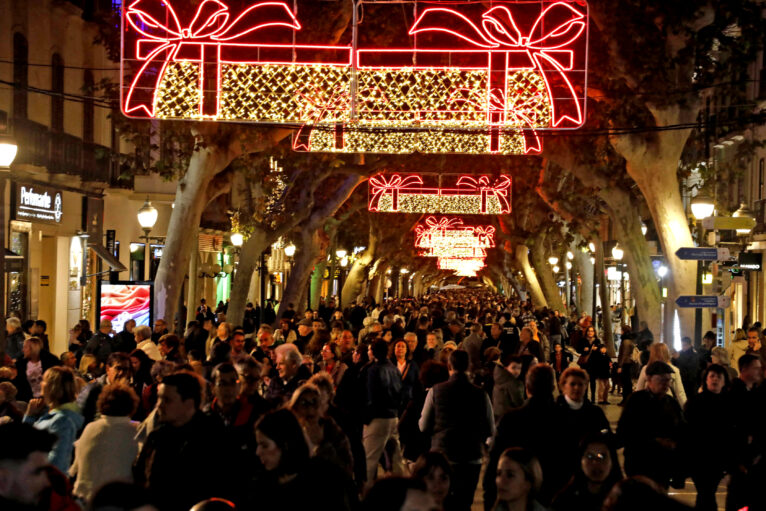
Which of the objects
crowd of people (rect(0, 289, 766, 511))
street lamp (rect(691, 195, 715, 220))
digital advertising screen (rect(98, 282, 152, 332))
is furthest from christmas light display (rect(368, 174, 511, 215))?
crowd of people (rect(0, 289, 766, 511))

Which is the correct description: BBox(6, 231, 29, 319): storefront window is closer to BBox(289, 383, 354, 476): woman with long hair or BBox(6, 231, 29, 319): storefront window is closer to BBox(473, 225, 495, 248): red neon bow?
BBox(289, 383, 354, 476): woman with long hair

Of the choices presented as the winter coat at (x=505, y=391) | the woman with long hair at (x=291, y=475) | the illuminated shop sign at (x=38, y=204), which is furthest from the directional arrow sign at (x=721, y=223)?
the woman with long hair at (x=291, y=475)

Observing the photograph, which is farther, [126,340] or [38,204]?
[38,204]

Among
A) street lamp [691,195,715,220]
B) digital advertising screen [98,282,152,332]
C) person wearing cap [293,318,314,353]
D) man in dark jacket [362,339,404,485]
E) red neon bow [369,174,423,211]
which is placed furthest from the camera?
red neon bow [369,174,423,211]

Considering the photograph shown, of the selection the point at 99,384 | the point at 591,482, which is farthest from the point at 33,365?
the point at 591,482

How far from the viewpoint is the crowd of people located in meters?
5.75

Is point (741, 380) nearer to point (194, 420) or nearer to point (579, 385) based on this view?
point (579, 385)

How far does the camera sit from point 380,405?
1302 centimetres

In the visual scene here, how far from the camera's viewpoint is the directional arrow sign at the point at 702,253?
765 inches

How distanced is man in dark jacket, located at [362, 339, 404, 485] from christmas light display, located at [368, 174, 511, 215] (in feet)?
64.9

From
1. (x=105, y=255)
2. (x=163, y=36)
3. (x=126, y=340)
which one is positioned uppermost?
(x=163, y=36)

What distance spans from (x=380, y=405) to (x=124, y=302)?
10.6 metres

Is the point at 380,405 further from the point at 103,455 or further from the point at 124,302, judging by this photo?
the point at 124,302

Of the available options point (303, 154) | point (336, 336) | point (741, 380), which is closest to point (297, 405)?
point (741, 380)
